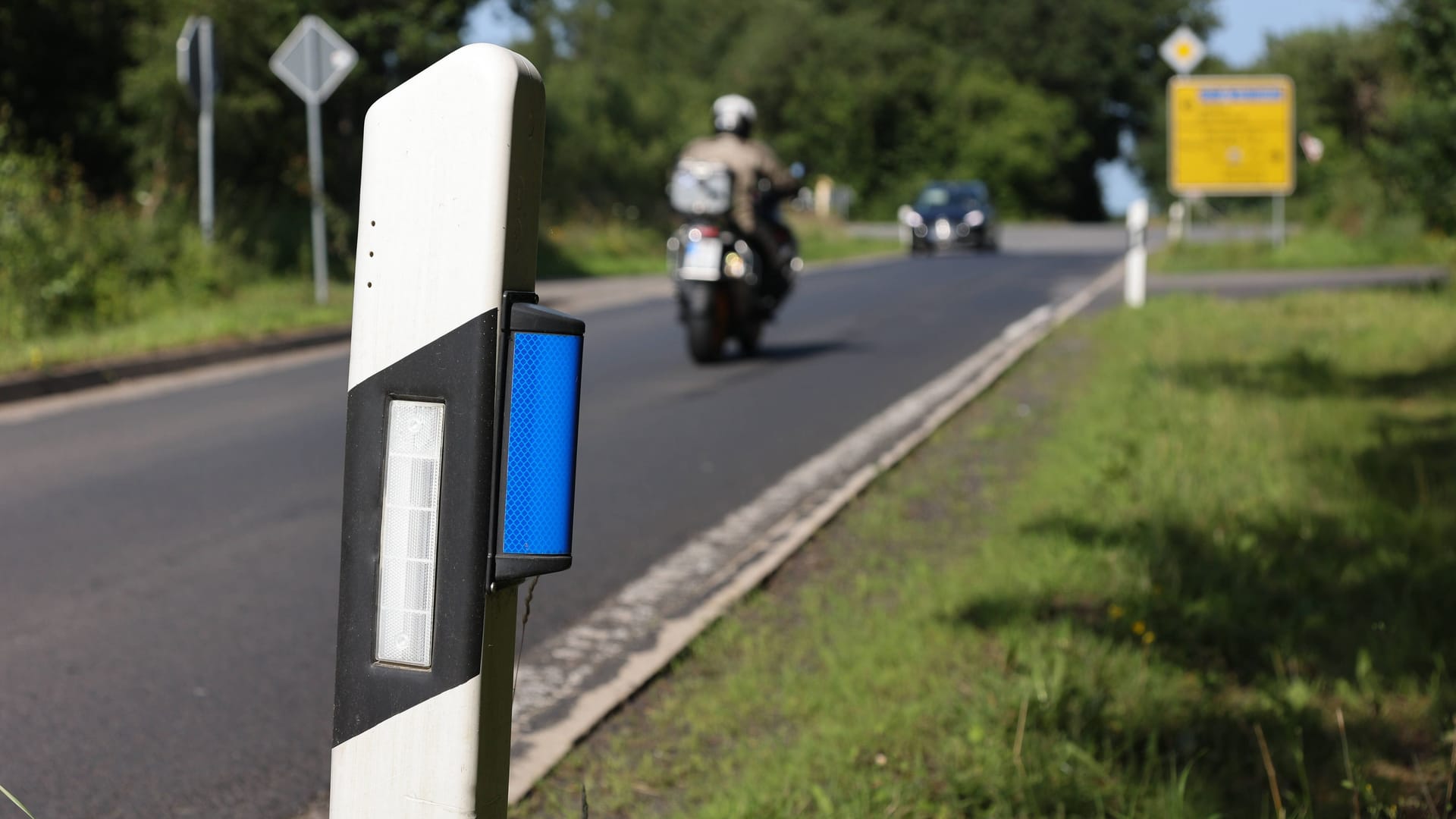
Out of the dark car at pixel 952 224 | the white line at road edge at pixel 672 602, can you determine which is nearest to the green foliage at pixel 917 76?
the dark car at pixel 952 224

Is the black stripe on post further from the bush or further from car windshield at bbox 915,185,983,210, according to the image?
car windshield at bbox 915,185,983,210

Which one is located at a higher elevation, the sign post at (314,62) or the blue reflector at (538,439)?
the sign post at (314,62)

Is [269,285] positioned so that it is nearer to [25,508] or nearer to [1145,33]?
[25,508]

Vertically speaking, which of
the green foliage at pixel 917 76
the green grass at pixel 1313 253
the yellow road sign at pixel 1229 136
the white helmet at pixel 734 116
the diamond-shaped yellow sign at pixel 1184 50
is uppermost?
the green foliage at pixel 917 76

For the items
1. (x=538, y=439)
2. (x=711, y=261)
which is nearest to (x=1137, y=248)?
(x=711, y=261)

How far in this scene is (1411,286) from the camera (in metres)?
16.7

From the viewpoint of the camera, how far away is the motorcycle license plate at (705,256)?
1101 cm

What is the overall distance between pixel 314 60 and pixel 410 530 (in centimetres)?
1404

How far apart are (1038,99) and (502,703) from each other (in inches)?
3013

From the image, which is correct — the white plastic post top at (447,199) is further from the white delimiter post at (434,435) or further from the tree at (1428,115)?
the tree at (1428,115)

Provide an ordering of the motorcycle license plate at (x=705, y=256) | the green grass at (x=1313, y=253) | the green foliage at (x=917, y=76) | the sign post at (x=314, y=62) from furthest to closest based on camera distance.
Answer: the green foliage at (x=917, y=76) < the green grass at (x=1313, y=253) < the sign post at (x=314, y=62) < the motorcycle license plate at (x=705, y=256)

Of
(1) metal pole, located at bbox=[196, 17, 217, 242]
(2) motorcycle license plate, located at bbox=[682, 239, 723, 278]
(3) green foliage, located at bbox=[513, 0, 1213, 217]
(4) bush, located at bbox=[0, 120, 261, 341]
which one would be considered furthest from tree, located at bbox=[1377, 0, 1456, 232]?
(3) green foliage, located at bbox=[513, 0, 1213, 217]

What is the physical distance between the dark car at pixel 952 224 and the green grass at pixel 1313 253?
6.04m

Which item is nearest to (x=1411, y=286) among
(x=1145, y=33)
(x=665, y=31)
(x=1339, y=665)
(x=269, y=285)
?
(x=269, y=285)
